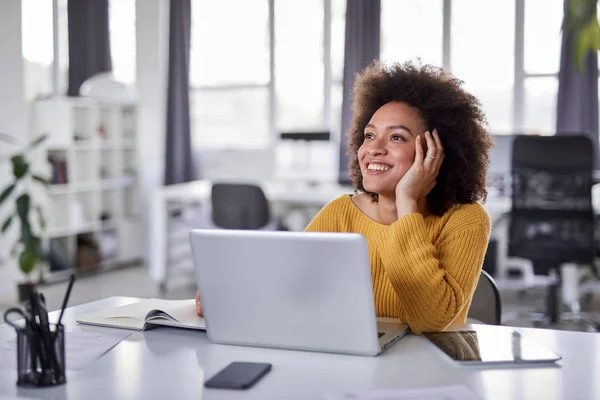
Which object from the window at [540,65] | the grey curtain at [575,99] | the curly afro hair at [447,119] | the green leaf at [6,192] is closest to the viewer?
the curly afro hair at [447,119]

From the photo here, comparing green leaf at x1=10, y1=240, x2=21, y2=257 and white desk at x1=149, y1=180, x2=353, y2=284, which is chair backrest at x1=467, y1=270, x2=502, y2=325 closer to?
white desk at x1=149, y1=180, x2=353, y2=284

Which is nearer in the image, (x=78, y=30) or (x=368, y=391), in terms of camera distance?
(x=368, y=391)

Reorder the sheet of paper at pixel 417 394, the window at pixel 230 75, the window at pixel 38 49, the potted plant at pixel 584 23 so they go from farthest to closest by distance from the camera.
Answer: the window at pixel 230 75
the window at pixel 38 49
the sheet of paper at pixel 417 394
the potted plant at pixel 584 23

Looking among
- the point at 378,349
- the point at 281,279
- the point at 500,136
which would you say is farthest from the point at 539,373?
the point at 500,136

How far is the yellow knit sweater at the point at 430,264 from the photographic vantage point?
1445mm

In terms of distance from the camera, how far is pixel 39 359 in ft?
3.69

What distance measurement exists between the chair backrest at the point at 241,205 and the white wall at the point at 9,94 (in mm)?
1519

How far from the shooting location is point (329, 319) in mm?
1249

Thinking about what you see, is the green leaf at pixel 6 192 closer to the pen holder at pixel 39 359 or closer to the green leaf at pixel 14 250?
the green leaf at pixel 14 250

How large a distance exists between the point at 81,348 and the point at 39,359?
0.69ft

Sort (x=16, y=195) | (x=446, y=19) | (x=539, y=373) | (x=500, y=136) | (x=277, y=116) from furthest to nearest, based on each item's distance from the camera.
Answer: (x=277, y=116), (x=446, y=19), (x=16, y=195), (x=500, y=136), (x=539, y=373)

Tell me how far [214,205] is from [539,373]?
12.6 feet

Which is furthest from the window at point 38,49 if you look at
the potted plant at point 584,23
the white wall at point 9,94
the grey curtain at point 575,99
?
the potted plant at point 584,23

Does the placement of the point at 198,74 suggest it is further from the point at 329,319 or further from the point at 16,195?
the point at 329,319
